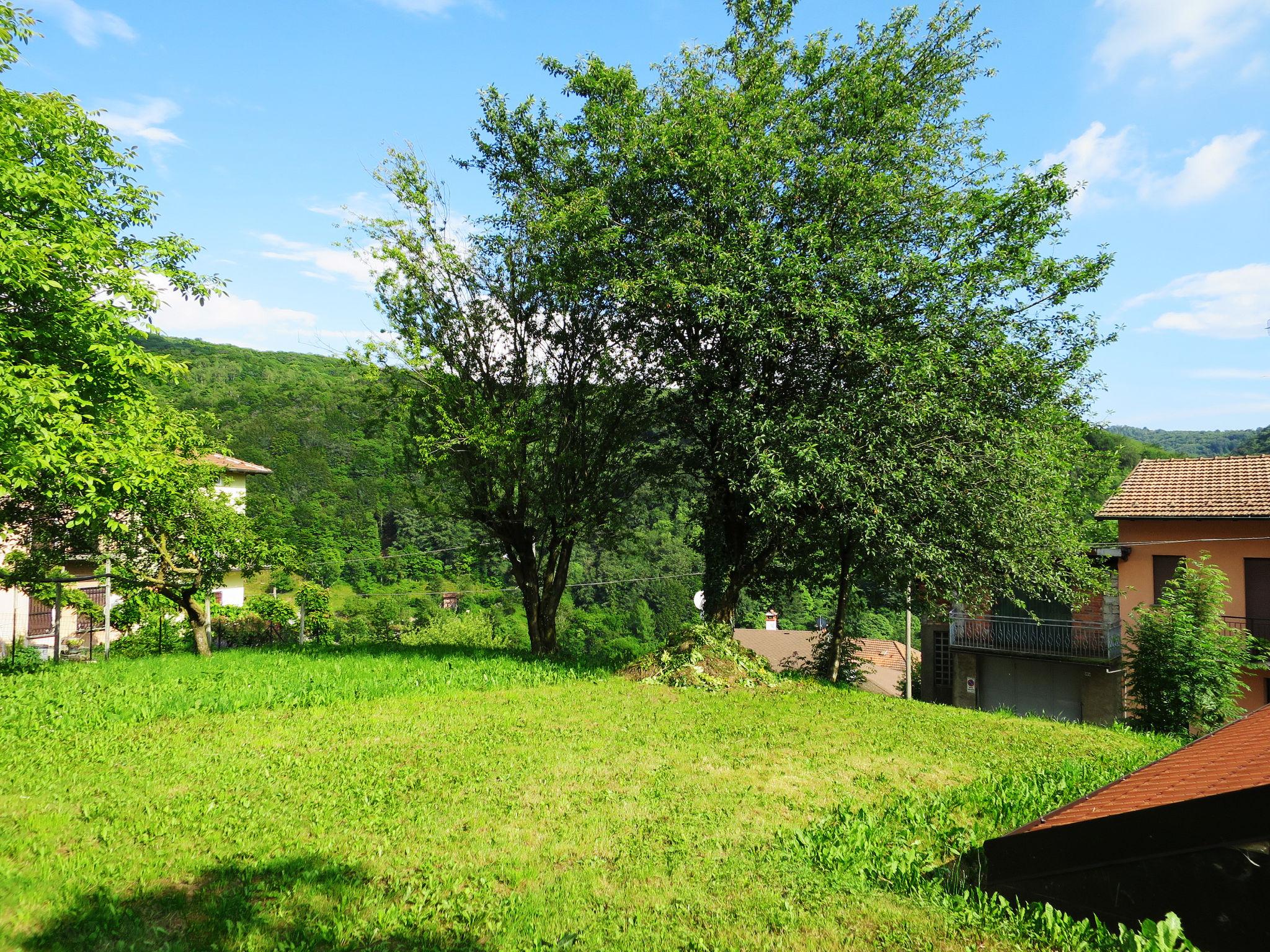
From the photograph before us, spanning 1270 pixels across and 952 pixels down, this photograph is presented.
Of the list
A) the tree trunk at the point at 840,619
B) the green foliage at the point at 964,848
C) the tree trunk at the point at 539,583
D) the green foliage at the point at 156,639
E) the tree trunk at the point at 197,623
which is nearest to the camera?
the green foliage at the point at 964,848

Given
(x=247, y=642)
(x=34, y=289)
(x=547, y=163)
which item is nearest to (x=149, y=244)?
(x=34, y=289)

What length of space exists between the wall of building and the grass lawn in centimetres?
1398

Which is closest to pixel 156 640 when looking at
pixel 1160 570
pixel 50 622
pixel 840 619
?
pixel 50 622

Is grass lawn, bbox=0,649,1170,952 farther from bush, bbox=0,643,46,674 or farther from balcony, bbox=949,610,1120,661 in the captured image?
balcony, bbox=949,610,1120,661

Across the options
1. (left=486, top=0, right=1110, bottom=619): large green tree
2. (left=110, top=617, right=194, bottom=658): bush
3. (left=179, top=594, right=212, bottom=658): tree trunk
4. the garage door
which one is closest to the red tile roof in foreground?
(left=486, top=0, right=1110, bottom=619): large green tree

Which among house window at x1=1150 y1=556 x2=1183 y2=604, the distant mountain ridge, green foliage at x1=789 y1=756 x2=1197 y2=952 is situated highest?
the distant mountain ridge

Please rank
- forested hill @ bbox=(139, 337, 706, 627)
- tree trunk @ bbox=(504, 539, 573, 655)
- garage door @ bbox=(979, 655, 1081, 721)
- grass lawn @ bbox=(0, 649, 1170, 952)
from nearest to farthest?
1. grass lawn @ bbox=(0, 649, 1170, 952)
2. tree trunk @ bbox=(504, 539, 573, 655)
3. garage door @ bbox=(979, 655, 1081, 721)
4. forested hill @ bbox=(139, 337, 706, 627)

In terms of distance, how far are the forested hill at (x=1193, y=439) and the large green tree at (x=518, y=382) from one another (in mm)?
99433

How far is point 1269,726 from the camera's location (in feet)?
16.2

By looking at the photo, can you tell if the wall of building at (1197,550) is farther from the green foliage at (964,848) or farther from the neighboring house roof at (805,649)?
the neighboring house roof at (805,649)

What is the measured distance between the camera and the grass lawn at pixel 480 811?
409 centimetres

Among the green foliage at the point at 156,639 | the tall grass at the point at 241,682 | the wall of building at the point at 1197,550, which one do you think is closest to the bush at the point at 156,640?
the green foliage at the point at 156,639

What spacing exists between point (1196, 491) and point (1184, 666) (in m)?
12.0

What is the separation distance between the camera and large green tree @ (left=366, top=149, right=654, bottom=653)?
51.0 feet
